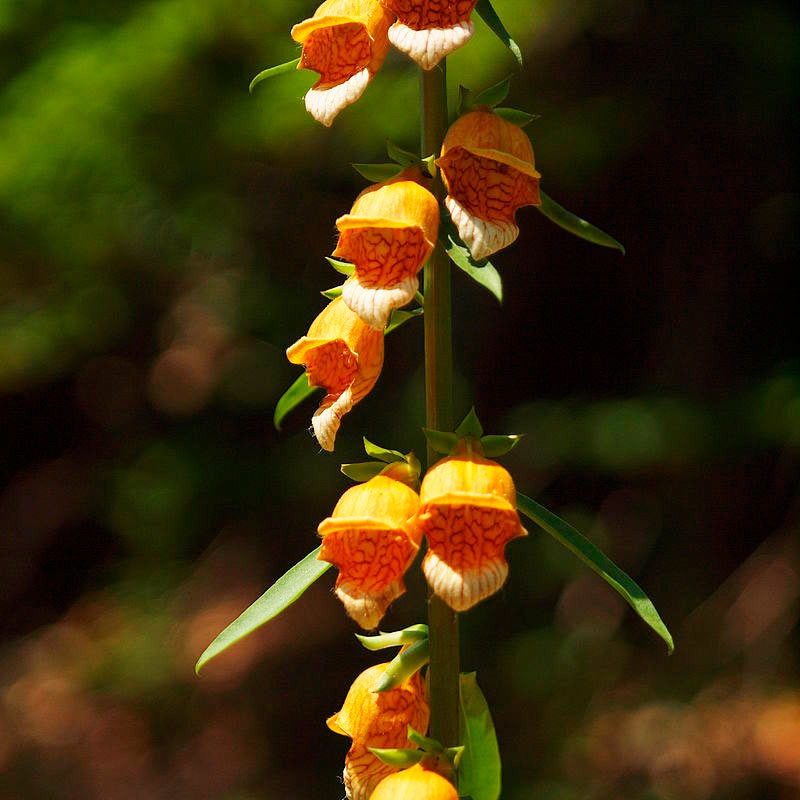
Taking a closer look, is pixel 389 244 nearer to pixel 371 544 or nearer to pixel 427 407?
pixel 427 407

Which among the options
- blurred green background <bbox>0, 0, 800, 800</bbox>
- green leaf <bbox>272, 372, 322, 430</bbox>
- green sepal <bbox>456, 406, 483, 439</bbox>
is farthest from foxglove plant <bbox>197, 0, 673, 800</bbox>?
blurred green background <bbox>0, 0, 800, 800</bbox>

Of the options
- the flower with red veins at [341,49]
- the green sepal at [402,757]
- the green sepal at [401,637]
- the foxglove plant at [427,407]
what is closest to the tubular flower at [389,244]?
the foxglove plant at [427,407]

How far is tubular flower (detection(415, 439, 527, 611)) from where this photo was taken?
114cm

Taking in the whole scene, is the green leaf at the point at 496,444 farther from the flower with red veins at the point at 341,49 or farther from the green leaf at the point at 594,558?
the flower with red veins at the point at 341,49

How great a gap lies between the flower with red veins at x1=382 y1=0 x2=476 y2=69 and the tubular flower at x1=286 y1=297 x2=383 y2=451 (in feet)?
1.10

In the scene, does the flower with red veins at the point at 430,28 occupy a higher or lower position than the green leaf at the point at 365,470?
higher

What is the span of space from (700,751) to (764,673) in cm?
57

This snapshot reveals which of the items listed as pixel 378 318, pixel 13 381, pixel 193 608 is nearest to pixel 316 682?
pixel 193 608

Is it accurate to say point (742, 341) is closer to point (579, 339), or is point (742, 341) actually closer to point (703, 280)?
point (703, 280)

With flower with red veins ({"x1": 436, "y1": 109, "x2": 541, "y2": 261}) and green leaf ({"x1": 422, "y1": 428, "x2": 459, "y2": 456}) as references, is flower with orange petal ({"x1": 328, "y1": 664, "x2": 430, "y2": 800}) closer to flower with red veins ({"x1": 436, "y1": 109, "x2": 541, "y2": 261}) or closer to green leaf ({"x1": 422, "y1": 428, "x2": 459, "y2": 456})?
green leaf ({"x1": 422, "y1": 428, "x2": 459, "y2": 456})

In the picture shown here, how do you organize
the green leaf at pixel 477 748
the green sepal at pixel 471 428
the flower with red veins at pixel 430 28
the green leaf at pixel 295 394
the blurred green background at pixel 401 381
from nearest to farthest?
1. the flower with red veins at pixel 430 28
2. the green sepal at pixel 471 428
3. the green leaf at pixel 477 748
4. the green leaf at pixel 295 394
5. the blurred green background at pixel 401 381

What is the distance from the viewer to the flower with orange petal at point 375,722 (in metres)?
1.34

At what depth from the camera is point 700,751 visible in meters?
5.02

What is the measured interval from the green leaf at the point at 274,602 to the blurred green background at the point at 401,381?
306 centimetres
